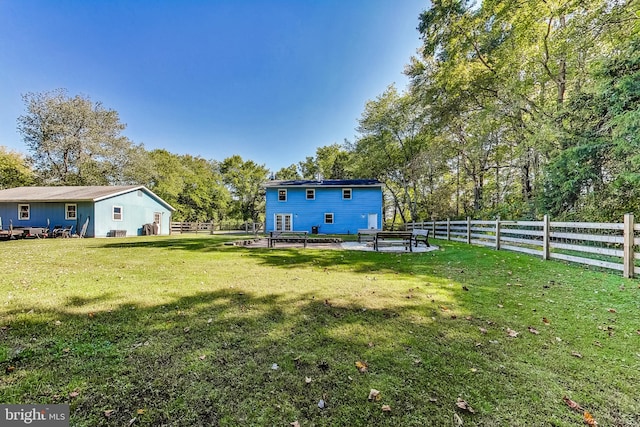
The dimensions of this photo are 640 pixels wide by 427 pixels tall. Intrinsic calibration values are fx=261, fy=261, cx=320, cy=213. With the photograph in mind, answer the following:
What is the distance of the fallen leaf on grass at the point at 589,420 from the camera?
1921 millimetres

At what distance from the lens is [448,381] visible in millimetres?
2383

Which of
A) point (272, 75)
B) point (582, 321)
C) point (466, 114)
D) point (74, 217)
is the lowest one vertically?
point (582, 321)

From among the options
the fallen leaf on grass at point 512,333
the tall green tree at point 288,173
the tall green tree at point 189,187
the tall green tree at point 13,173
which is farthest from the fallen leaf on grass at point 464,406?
the tall green tree at point 13,173

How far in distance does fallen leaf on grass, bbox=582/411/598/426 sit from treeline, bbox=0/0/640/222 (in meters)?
10.0

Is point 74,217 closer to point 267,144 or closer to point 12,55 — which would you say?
point 12,55

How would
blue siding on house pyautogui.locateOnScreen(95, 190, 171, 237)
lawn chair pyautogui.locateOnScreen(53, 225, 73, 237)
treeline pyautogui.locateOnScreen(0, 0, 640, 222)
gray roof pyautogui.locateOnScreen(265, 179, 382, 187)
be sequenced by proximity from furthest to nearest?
1. gray roof pyautogui.locateOnScreen(265, 179, 382, 187)
2. blue siding on house pyautogui.locateOnScreen(95, 190, 171, 237)
3. lawn chair pyautogui.locateOnScreen(53, 225, 73, 237)
4. treeline pyautogui.locateOnScreen(0, 0, 640, 222)

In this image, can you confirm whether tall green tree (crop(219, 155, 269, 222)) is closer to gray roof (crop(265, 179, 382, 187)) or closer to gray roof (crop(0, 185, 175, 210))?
gray roof (crop(265, 179, 382, 187))

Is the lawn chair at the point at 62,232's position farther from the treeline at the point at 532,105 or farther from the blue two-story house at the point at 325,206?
the treeline at the point at 532,105

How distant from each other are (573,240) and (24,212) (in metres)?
33.1

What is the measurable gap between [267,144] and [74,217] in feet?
83.1

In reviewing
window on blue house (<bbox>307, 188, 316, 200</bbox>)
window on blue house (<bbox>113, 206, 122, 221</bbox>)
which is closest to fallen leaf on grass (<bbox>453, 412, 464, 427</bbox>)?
window on blue house (<bbox>307, 188, 316, 200</bbox>)

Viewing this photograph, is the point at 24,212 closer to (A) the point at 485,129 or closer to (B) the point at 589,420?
(B) the point at 589,420

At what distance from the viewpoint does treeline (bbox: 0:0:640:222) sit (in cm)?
975

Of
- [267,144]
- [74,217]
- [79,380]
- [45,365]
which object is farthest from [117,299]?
[267,144]
